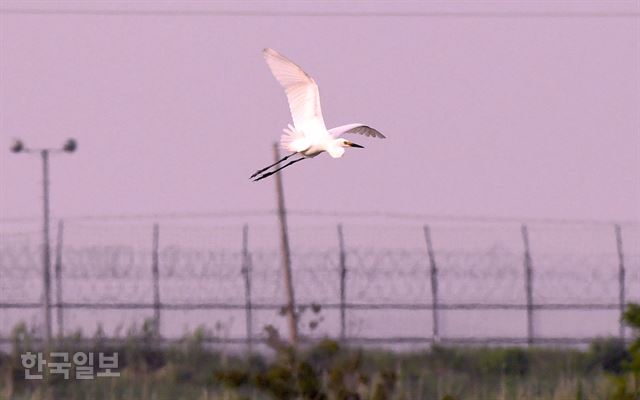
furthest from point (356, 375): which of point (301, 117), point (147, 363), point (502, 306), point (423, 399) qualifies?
point (502, 306)

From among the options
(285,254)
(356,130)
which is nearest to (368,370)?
(285,254)

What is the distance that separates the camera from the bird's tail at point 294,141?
13969 millimetres

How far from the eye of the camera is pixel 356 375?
1487cm

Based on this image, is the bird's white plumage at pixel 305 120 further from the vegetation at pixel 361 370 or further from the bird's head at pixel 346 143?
the vegetation at pixel 361 370

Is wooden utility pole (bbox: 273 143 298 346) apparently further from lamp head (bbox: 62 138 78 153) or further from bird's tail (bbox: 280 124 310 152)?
bird's tail (bbox: 280 124 310 152)

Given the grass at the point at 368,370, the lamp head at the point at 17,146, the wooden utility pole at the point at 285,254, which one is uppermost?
the lamp head at the point at 17,146

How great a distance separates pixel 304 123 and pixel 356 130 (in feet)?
1.65

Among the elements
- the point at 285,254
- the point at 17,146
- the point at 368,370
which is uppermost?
the point at 17,146

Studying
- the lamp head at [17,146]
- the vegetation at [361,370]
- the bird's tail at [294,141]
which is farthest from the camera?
the lamp head at [17,146]

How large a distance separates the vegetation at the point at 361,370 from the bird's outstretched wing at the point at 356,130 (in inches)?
228

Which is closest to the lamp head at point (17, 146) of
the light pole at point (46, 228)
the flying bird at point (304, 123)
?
the light pole at point (46, 228)

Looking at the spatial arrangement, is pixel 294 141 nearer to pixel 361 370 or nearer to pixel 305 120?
pixel 305 120

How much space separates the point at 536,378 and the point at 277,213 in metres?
4.98

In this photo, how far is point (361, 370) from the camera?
915 inches
